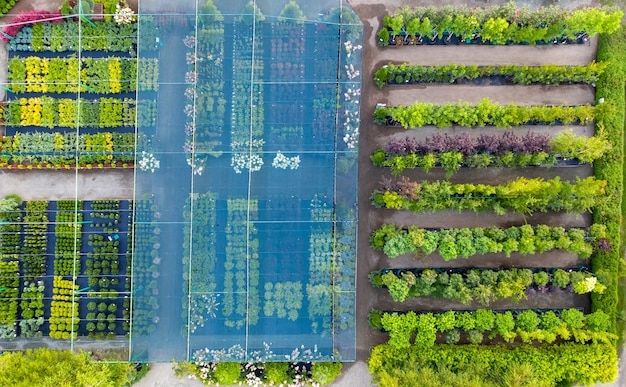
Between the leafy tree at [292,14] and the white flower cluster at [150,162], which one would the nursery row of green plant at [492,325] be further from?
the leafy tree at [292,14]

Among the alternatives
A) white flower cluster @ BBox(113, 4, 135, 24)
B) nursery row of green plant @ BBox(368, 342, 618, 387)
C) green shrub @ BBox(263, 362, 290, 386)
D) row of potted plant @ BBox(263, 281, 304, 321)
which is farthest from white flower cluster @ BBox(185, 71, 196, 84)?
nursery row of green plant @ BBox(368, 342, 618, 387)

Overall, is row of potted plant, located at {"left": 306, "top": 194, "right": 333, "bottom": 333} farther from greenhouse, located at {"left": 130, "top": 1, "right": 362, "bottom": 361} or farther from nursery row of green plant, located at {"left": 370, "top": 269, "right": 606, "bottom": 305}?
nursery row of green plant, located at {"left": 370, "top": 269, "right": 606, "bottom": 305}

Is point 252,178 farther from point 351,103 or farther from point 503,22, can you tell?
point 503,22

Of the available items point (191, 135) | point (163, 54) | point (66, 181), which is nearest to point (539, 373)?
point (191, 135)

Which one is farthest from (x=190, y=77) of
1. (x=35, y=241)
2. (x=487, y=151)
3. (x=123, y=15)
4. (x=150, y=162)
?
(x=487, y=151)

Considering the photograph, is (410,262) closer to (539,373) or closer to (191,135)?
(539,373)

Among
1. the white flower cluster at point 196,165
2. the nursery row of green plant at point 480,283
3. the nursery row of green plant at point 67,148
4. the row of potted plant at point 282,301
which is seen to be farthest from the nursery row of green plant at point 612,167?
the nursery row of green plant at point 67,148
